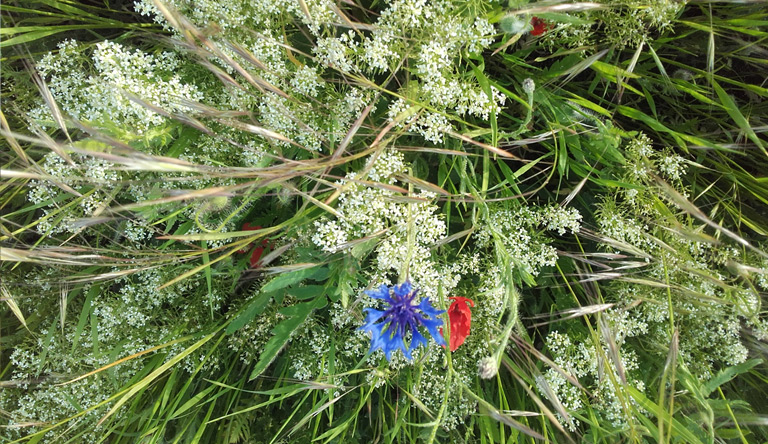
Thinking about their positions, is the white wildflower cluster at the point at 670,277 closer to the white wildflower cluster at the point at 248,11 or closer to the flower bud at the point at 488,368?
the flower bud at the point at 488,368

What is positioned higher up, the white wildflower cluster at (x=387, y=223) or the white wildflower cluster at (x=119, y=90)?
the white wildflower cluster at (x=119, y=90)

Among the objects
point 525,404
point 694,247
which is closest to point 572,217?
point 694,247

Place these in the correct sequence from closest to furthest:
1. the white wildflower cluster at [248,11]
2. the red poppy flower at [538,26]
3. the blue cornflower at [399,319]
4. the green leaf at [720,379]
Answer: the blue cornflower at [399,319], the white wildflower cluster at [248,11], the green leaf at [720,379], the red poppy flower at [538,26]

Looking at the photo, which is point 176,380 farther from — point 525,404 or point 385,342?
point 525,404

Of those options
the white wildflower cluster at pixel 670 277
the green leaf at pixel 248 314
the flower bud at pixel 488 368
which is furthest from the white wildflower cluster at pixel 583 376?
the green leaf at pixel 248 314

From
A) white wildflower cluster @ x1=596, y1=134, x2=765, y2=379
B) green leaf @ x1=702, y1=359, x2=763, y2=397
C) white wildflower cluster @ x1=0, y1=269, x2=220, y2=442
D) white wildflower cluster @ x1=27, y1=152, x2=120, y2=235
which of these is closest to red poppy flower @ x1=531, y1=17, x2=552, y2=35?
white wildflower cluster @ x1=596, y1=134, x2=765, y2=379

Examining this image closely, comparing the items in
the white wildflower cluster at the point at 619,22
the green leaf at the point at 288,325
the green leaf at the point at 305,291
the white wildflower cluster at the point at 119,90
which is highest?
the white wildflower cluster at the point at 119,90

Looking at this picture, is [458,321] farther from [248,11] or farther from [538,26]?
[248,11]

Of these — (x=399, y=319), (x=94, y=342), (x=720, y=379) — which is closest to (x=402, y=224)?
(x=399, y=319)

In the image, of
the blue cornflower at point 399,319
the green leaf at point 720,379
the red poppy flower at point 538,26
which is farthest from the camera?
the red poppy flower at point 538,26
